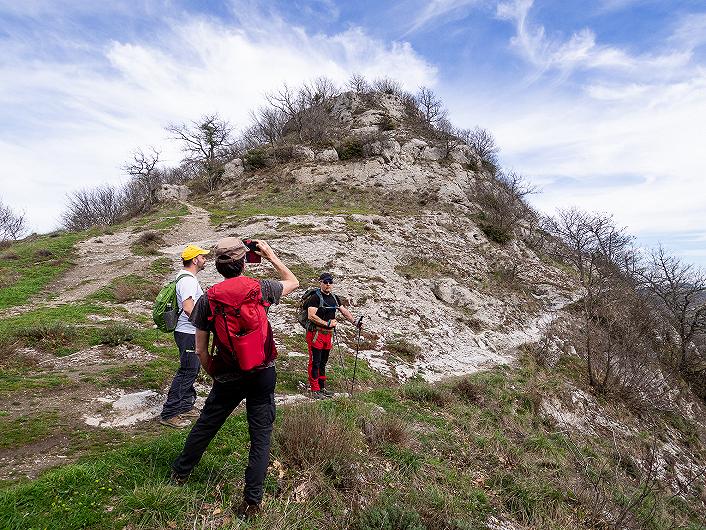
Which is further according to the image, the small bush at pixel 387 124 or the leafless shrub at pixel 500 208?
the small bush at pixel 387 124

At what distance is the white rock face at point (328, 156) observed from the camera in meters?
37.4

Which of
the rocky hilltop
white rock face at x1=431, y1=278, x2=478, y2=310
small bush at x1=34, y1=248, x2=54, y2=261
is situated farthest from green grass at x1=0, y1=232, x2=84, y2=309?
white rock face at x1=431, y1=278, x2=478, y2=310

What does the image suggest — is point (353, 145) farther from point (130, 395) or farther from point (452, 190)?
point (130, 395)

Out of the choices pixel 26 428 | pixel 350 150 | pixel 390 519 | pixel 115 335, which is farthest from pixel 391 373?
pixel 350 150

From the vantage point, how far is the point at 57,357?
24.6 feet

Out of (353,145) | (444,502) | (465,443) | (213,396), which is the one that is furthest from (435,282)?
(353,145)

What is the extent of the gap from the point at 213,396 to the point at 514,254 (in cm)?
2935

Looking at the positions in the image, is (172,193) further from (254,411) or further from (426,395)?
(254,411)

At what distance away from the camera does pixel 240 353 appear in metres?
3.00

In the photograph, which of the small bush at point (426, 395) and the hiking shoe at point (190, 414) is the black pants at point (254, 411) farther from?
the small bush at point (426, 395)

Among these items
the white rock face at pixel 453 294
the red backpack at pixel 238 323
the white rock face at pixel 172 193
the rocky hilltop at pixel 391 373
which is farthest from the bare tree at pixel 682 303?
the white rock face at pixel 172 193

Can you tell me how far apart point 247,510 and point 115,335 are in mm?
6944

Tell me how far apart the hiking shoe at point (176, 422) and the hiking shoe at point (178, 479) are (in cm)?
151

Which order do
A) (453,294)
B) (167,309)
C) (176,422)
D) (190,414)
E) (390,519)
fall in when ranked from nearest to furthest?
1. (390,519)
2. (167,309)
3. (176,422)
4. (190,414)
5. (453,294)
